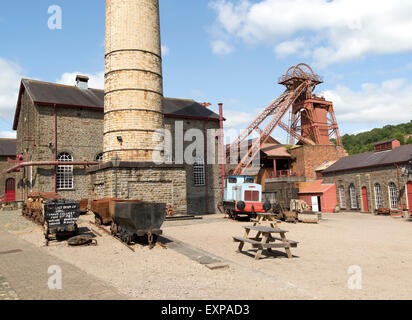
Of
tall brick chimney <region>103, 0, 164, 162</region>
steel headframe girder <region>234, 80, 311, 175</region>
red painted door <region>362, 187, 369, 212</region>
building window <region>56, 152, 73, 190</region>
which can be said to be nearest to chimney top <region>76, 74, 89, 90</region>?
building window <region>56, 152, 73, 190</region>

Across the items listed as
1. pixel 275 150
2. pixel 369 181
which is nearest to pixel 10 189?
pixel 275 150

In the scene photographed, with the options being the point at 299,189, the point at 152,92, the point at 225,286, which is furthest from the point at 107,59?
the point at 299,189

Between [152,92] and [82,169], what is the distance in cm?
897

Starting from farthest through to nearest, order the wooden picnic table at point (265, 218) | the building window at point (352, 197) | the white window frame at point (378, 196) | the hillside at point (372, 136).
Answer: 1. the hillside at point (372, 136)
2. the building window at point (352, 197)
3. the white window frame at point (378, 196)
4. the wooden picnic table at point (265, 218)

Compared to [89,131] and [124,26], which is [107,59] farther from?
[89,131]

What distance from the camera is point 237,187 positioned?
1778cm

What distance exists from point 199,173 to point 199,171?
0.18 meters

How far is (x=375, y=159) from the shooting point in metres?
25.6

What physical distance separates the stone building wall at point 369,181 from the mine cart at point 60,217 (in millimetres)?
21881

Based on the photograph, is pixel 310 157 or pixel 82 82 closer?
pixel 82 82

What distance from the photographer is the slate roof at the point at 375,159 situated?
2297 cm

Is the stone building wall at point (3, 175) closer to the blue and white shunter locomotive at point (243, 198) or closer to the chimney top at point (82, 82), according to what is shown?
the chimney top at point (82, 82)

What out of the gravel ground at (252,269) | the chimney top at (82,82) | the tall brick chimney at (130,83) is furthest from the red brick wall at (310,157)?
the chimney top at (82,82)

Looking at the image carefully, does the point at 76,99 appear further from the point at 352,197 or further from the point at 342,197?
the point at 352,197
